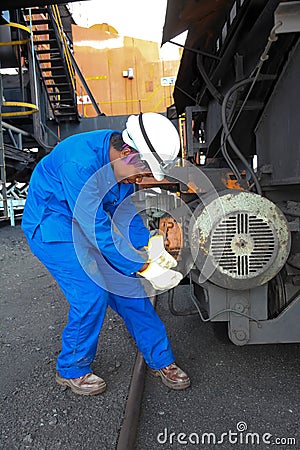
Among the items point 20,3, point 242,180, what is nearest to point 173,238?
point 242,180

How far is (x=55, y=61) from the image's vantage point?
8898 mm

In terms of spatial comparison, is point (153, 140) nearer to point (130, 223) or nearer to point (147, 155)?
point (147, 155)

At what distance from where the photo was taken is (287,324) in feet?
6.84

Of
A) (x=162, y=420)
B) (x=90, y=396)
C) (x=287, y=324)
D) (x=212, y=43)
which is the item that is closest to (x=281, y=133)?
(x=287, y=324)

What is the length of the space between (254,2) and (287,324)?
5.25 feet

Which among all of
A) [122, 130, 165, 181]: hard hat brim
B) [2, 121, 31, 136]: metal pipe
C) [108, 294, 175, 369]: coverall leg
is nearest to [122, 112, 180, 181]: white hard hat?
[122, 130, 165, 181]: hard hat brim

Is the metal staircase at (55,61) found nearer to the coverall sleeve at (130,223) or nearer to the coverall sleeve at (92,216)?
the coverall sleeve at (130,223)

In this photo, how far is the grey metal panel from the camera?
208 cm

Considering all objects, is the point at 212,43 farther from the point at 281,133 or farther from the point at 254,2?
the point at 281,133

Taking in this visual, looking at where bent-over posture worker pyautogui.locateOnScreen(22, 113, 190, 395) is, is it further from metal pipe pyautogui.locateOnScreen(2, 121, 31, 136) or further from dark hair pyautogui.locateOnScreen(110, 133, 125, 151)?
metal pipe pyautogui.locateOnScreen(2, 121, 31, 136)

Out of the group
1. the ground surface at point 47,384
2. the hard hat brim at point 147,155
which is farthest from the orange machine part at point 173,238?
the ground surface at point 47,384

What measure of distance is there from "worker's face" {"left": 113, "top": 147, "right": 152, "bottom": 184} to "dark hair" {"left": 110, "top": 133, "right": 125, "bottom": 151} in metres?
0.04

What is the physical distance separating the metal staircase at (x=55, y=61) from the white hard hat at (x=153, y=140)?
712cm

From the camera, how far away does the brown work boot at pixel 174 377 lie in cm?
233
